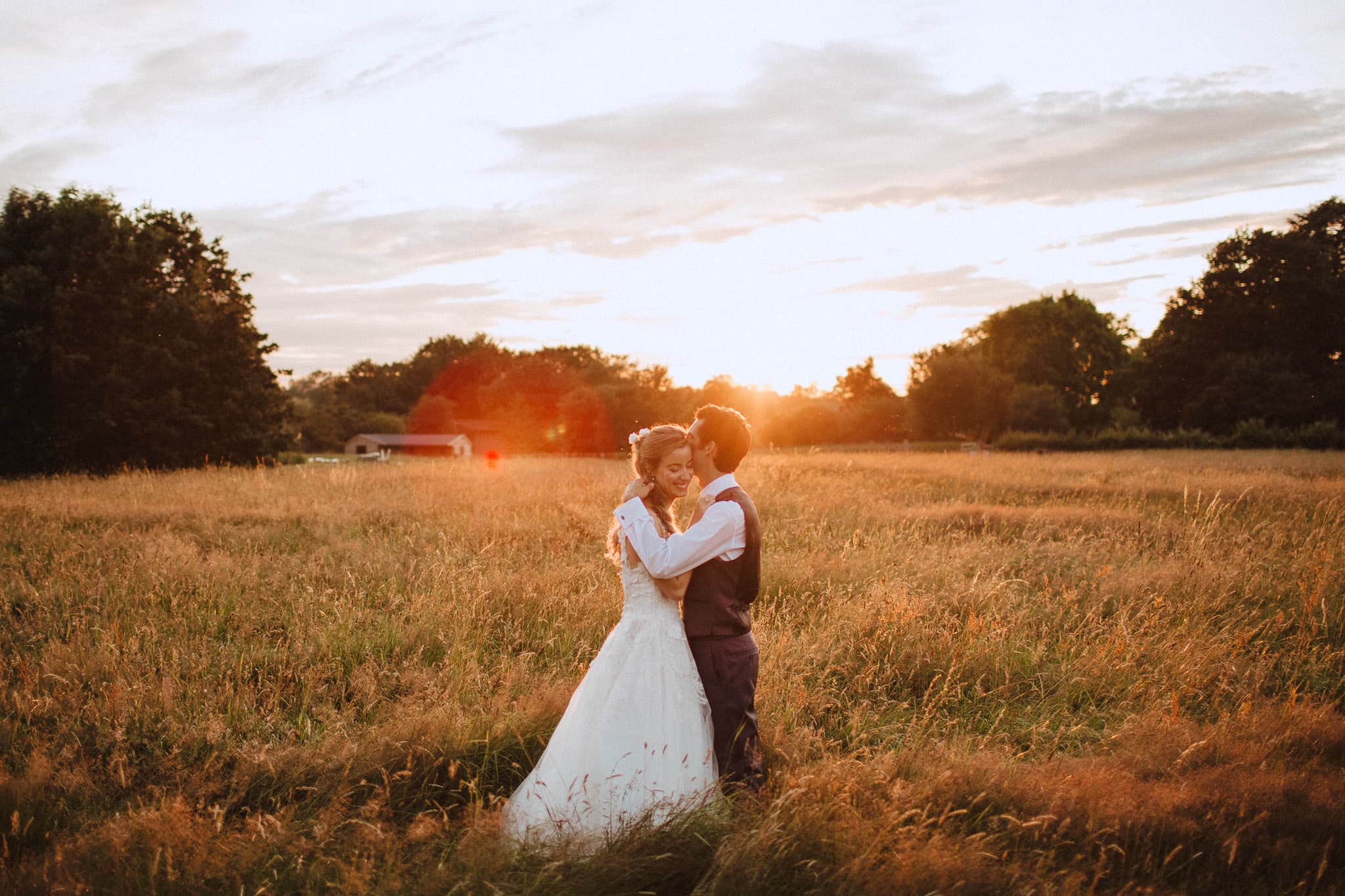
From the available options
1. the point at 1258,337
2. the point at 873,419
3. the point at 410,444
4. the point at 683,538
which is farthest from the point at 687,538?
the point at 410,444

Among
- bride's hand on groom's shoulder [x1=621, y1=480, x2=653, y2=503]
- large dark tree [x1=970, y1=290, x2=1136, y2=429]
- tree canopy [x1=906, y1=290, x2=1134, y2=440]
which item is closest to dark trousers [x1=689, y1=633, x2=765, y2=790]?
bride's hand on groom's shoulder [x1=621, y1=480, x2=653, y2=503]

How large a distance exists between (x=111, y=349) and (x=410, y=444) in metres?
56.2

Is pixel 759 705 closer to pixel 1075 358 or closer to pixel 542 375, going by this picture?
pixel 542 375

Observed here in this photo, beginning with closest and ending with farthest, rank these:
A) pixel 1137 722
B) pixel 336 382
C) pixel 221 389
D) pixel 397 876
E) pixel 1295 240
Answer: pixel 397 876, pixel 1137 722, pixel 221 389, pixel 1295 240, pixel 336 382

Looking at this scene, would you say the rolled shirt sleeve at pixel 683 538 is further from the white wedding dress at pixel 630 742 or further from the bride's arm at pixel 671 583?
the white wedding dress at pixel 630 742

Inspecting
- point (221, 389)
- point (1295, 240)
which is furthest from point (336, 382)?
point (1295, 240)

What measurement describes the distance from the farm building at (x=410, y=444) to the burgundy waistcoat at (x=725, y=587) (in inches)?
2821

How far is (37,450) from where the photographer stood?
20.2 meters

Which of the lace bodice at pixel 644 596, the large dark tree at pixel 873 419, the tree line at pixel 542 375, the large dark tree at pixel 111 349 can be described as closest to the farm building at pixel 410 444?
the tree line at pixel 542 375

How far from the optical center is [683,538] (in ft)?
11.2

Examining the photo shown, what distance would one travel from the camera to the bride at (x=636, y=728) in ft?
11.0

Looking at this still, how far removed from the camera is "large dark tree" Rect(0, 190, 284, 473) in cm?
2003

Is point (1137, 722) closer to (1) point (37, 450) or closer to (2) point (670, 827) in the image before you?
(2) point (670, 827)

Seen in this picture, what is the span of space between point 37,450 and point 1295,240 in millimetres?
57485
